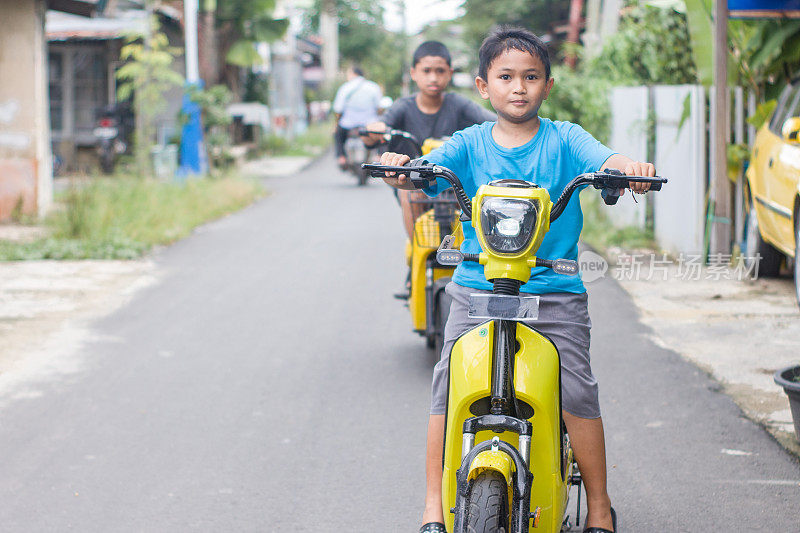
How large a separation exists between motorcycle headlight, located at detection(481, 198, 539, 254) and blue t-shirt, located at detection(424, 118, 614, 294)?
0.44 metres

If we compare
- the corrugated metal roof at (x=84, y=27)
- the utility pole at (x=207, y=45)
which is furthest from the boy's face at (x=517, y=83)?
the utility pole at (x=207, y=45)

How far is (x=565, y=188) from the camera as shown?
11.0ft

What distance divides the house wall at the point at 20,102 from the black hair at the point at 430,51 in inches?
324

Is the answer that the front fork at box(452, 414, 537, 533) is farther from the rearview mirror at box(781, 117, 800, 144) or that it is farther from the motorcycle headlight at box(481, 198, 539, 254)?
the rearview mirror at box(781, 117, 800, 144)

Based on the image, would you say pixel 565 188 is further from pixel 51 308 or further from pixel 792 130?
pixel 51 308

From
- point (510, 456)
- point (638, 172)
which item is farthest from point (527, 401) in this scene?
point (638, 172)

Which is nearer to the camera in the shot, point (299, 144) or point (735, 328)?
point (735, 328)

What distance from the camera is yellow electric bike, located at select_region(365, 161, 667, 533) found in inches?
125

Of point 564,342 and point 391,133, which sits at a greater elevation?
point 391,133

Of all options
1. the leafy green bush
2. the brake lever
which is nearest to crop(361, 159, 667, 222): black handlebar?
the brake lever

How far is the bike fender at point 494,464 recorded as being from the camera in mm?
3146

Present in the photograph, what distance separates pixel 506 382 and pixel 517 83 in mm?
1007

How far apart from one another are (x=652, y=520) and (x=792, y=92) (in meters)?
5.84

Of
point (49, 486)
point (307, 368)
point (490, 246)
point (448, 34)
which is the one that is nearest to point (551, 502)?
point (490, 246)
